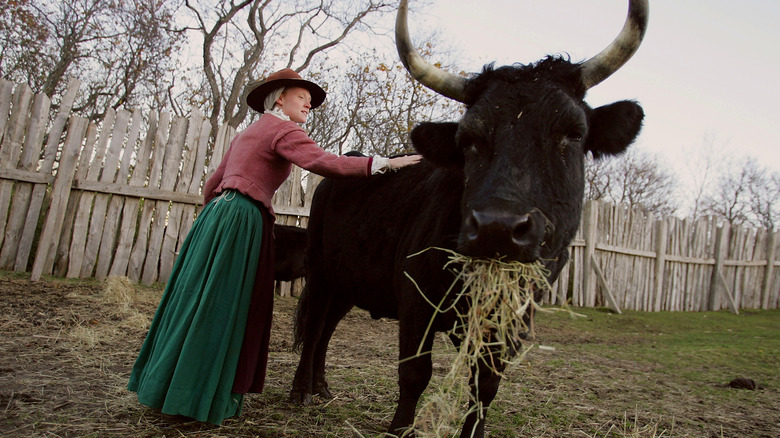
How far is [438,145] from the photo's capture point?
2879mm

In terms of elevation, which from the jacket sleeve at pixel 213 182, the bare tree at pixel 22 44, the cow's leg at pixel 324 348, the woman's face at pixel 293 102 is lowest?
the cow's leg at pixel 324 348

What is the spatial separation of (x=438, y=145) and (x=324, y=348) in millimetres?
1900

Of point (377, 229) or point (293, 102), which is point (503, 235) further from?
point (293, 102)

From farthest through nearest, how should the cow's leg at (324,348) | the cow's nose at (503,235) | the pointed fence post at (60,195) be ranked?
the pointed fence post at (60,195) < the cow's leg at (324,348) < the cow's nose at (503,235)

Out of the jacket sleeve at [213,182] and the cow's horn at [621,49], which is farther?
the jacket sleeve at [213,182]

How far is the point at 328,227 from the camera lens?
3785mm

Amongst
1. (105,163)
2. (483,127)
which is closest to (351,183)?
(483,127)

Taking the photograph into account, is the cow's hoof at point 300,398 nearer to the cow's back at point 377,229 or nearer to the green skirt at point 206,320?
the green skirt at point 206,320

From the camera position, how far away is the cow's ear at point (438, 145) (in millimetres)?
2865

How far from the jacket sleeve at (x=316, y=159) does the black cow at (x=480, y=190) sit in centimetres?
37

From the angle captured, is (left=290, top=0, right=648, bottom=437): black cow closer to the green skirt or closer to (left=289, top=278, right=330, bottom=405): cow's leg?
(left=289, top=278, right=330, bottom=405): cow's leg

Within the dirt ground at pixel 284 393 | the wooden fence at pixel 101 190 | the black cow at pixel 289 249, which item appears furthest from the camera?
the wooden fence at pixel 101 190

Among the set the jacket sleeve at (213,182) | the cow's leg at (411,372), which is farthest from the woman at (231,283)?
the cow's leg at (411,372)

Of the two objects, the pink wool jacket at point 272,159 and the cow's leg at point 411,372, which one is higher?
the pink wool jacket at point 272,159
